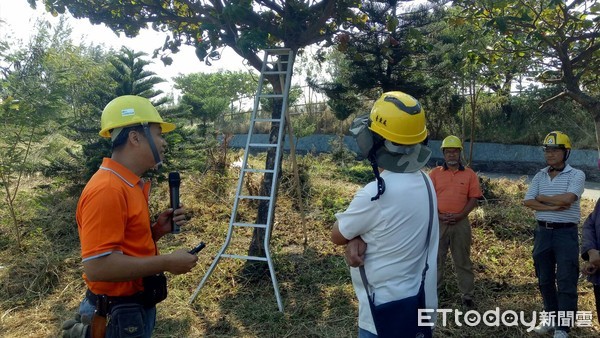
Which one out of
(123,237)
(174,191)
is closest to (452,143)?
(174,191)

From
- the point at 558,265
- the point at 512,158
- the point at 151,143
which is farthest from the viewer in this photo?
the point at 512,158

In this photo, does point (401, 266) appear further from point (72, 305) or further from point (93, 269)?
point (72, 305)

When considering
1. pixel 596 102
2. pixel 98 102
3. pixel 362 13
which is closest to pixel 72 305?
pixel 98 102

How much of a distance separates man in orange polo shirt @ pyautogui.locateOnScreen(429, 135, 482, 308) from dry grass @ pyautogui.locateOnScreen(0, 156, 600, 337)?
12.1 inches

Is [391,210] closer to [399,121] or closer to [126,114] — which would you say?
[399,121]

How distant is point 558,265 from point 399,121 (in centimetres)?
297

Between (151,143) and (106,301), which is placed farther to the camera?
(151,143)

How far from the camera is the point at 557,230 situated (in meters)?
4.05

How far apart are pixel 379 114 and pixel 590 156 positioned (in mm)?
15410

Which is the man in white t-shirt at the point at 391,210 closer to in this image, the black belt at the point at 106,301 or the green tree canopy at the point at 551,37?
the black belt at the point at 106,301

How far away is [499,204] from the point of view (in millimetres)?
7805

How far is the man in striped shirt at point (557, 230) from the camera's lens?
396cm

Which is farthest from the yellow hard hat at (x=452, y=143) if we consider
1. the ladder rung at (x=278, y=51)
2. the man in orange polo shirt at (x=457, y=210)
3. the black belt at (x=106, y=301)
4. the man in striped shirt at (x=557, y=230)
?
the black belt at (x=106, y=301)

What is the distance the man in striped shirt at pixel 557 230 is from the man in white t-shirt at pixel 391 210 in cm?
259
